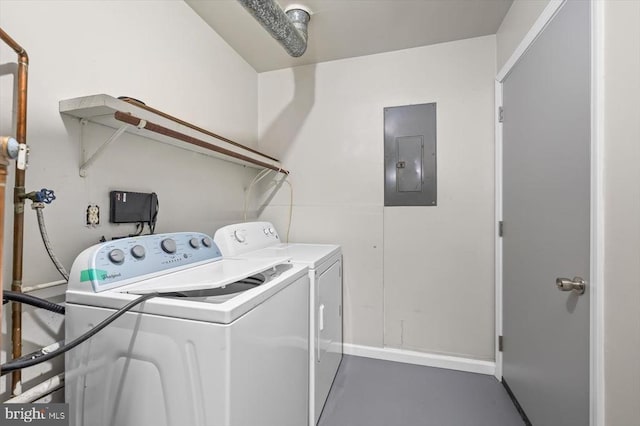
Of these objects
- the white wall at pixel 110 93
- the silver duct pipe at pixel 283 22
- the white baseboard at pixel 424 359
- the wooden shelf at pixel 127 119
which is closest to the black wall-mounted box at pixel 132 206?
the white wall at pixel 110 93

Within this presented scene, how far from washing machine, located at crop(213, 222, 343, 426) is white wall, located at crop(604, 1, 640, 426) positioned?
1.21 m

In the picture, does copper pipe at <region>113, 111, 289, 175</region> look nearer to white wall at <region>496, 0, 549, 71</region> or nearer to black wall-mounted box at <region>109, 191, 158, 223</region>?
black wall-mounted box at <region>109, 191, 158, 223</region>

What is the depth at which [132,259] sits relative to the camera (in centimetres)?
113

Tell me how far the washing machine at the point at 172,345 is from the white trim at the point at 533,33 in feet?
5.85

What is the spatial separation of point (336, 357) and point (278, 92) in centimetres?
239

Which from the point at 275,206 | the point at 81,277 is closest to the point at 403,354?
the point at 275,206

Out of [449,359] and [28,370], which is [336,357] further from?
[28,370]

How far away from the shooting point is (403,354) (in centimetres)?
232

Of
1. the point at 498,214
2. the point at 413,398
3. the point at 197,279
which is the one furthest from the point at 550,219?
the point at 197,279

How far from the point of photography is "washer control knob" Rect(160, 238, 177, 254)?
1.28m

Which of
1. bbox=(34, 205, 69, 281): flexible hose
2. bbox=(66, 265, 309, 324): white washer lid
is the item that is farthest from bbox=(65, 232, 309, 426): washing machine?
bbox=(34, 205, 69, 281): flexible hose

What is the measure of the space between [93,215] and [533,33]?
241 centimetres

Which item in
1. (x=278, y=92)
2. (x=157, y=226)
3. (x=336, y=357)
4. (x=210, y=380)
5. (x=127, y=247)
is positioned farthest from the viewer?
(x=278, y=92)

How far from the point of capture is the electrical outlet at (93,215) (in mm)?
1243
